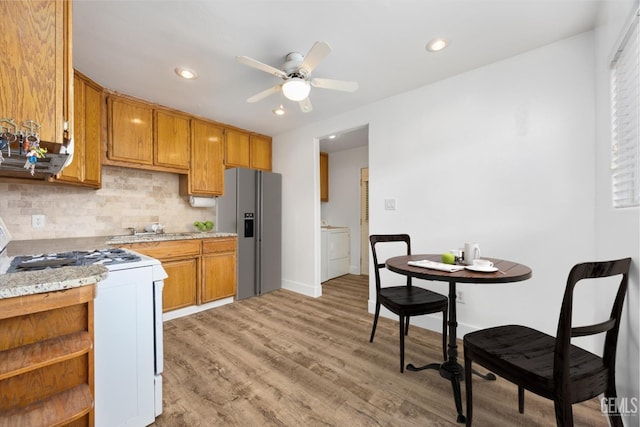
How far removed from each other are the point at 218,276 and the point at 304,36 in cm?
274

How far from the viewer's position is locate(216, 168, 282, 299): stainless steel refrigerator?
3.49m

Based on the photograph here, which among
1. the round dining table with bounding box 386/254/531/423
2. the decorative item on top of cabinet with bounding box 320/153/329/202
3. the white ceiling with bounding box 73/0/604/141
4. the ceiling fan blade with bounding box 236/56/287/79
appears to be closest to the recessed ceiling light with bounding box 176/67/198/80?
the white ceiling with bounding box 73/0/604/141

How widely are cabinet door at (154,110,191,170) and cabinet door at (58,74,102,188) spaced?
0.53 metres

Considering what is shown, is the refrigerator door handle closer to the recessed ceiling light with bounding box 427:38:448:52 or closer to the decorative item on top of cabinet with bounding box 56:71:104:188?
the decorative item on top of cabinet with bounding box 56:71:104:188

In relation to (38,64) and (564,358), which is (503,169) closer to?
(564,358)

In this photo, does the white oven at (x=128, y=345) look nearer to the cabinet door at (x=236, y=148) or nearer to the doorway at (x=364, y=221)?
the cabinet door at (x=236, y=148)

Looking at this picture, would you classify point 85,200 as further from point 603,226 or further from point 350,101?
point 603,226

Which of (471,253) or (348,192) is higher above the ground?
(348,192)

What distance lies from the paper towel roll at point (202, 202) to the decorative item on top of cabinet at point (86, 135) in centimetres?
101

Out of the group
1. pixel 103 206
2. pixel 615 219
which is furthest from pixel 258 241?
pixel 615 219

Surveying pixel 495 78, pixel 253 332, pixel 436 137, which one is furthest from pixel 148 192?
pixel 495 78

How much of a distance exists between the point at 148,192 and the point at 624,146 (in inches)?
166

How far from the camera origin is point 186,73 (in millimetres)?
2305

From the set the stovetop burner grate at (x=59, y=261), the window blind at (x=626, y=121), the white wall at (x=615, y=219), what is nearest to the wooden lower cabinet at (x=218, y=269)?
the stovetop burner grate at (x=59, y=261)
